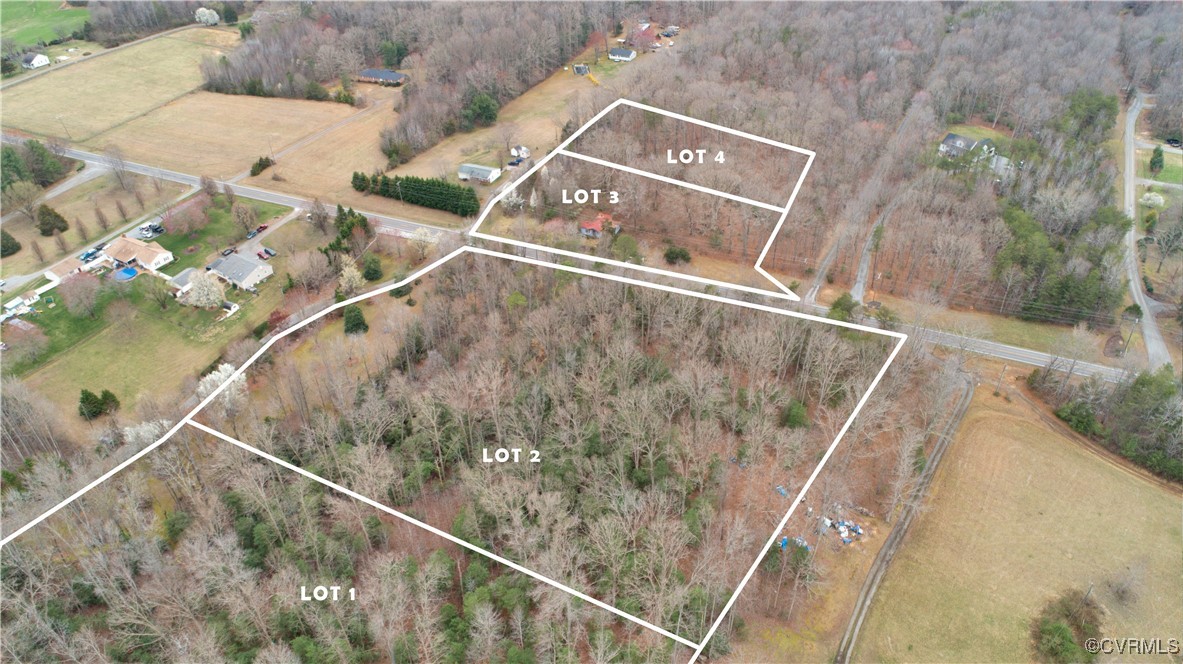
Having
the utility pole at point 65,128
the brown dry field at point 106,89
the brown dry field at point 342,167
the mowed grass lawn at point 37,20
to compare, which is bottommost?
the brown dry field at point 342,167

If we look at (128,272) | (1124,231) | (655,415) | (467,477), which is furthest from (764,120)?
(128,272)

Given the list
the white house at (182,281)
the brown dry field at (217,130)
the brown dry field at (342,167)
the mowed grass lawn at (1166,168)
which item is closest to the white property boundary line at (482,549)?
the white house at (182,281)

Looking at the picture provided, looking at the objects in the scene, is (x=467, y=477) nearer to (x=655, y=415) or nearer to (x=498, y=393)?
(x=498, y=393)

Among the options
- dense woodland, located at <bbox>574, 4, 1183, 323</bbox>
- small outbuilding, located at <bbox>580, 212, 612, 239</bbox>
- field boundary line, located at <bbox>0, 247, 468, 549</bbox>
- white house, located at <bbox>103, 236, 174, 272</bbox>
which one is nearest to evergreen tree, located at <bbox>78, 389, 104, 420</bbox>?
field boundary line, located at <bbox>0, 247, 468, 549</bbox>

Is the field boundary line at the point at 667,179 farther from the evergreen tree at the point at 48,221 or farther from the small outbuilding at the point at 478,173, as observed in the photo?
the evergreen tree at the point at 48,221

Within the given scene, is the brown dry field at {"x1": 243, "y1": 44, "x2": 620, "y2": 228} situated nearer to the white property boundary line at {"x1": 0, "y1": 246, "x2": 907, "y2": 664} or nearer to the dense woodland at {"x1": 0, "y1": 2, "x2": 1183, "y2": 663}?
the dense woodland at {"x1": 0, "y1": 2, "x2": 1183, "y2": 663}

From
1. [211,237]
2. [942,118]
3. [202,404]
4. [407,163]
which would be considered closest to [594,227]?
[407,163]

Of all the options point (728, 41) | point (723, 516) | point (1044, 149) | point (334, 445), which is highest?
point (728, 41)
